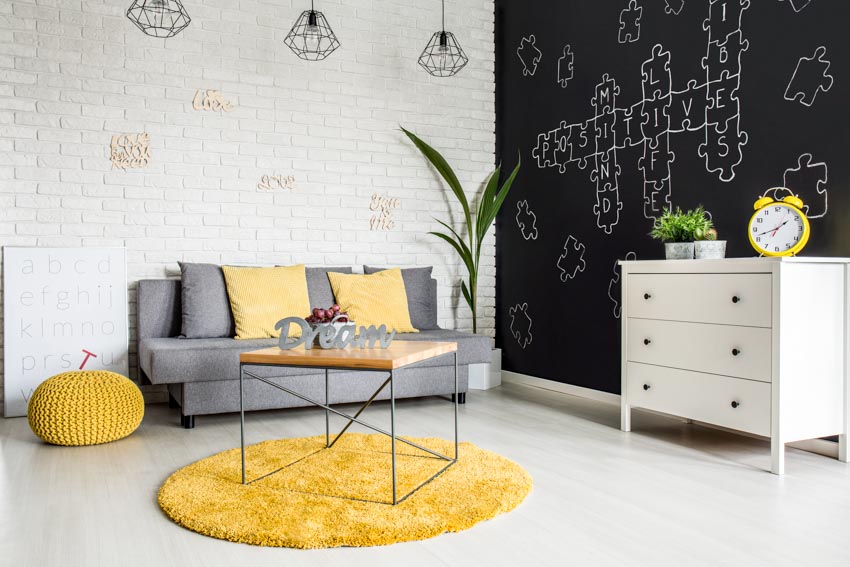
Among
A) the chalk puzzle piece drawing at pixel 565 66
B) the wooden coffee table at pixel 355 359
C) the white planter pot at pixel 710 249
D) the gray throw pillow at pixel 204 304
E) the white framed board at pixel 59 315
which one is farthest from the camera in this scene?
the chalk puzzle piece drawing at pixel 565 66

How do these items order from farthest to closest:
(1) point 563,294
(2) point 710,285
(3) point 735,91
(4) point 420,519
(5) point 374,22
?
(5) point 374,22 → (1) point 563,294 → (3) point 735,91 → (2) point 710,285 → (4) point 420,519

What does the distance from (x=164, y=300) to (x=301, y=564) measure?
262 centimetres

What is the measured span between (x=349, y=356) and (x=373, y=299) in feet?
6.51

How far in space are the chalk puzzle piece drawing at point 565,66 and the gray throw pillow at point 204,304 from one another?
8.35 feet

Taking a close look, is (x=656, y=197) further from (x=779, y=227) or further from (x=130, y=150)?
(x=130, y=150)

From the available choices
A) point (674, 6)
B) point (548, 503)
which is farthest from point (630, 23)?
point (548, 503)

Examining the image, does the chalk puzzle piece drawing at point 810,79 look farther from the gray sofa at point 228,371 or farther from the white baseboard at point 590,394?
the gray sofa at point 228,371

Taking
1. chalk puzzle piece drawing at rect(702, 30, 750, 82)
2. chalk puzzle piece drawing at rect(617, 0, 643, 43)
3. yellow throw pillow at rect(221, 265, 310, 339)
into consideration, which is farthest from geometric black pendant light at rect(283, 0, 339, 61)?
chalk puzzle piece drawing at rect(702, 30, 750, 82)

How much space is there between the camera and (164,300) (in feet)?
13.3

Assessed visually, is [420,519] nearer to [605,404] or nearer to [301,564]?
[301,564]

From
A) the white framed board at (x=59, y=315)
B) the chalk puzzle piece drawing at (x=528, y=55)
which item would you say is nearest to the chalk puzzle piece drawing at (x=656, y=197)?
the chalk puzzle piece drawing at (x=528, y=55)

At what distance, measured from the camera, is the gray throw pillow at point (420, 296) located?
462 centimetres

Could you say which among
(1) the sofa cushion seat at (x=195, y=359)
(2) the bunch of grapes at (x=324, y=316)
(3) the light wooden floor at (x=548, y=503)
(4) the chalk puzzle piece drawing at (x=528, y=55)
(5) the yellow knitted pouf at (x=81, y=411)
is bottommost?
(3) the light wooden floor at (x=548, y=503)

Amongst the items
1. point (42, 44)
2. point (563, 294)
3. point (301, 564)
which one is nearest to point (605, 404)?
point (563, 294)
